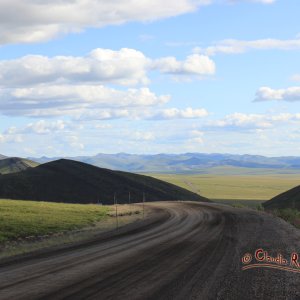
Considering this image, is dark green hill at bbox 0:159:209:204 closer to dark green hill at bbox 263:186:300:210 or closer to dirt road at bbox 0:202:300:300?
dark green hill at bbox 263:186:300:210

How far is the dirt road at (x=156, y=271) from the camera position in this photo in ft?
42.0

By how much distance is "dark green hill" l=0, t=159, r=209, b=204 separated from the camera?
423 feet

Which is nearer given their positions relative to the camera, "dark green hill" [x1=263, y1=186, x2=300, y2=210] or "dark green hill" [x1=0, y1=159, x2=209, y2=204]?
"dark green hill" [x1=263, y1=186, x2=300, y2=210]

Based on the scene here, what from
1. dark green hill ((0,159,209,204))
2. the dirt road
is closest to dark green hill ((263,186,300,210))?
dark green hill ((0,159,209,204))

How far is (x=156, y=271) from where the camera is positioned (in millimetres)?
15828

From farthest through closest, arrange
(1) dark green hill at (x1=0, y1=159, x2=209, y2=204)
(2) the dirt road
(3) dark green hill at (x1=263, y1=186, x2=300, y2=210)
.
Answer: (1) dark green hill at (x1=0, y1=159, x2=209, y2=204) < (3) dark green hill at (x1=263, y1=186, x2=300, y2=210) < (2) the dirt road

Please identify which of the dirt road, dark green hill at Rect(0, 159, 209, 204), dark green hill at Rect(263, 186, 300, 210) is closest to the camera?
the dirt road

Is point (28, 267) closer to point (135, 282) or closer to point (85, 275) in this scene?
point (85, 275)

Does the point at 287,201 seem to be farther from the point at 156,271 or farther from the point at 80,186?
the point at 156,271

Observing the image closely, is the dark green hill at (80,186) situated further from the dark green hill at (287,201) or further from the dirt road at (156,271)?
the dirt road at (156,271)

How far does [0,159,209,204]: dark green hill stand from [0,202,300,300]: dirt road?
10086cm

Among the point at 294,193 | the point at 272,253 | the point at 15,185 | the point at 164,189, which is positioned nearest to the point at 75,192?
the point at 15,185

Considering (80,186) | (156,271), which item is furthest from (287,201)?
(156,271)

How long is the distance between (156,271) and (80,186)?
127525 mm
